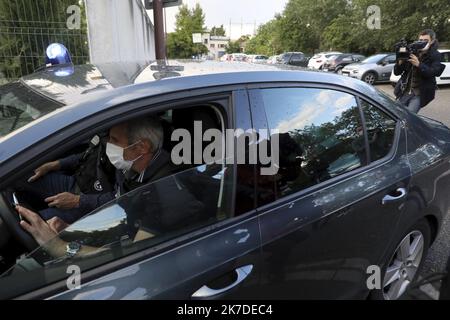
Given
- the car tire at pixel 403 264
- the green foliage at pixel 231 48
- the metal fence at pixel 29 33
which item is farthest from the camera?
the green foliage at pixel 231 48

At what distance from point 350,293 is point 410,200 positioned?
25.1 inches

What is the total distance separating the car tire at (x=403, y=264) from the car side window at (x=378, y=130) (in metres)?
0.50

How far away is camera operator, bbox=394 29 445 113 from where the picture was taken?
5.31m

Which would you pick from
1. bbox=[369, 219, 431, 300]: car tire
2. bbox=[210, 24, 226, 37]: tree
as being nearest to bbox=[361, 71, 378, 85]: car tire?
bbox=[369, 219, 431, 300]: car tire

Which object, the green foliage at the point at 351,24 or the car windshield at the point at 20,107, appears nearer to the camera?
the car windshield at the point at 20,107

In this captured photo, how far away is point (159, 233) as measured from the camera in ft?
4.81

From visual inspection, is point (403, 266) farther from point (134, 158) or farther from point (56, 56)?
point (56, 56)

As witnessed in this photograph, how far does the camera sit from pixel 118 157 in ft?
6.57

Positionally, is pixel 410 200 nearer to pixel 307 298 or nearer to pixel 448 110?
pixel 307 298

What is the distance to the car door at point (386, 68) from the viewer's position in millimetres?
16688

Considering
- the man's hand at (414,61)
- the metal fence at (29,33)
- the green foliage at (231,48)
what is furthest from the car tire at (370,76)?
the green foliage at (231,48)

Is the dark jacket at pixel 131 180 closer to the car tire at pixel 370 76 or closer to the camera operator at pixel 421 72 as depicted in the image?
the camera operator at pixel 421 72

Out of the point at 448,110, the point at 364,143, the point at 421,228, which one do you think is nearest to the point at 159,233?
the point at 364,143

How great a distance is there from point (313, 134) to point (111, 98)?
3.20 feet
